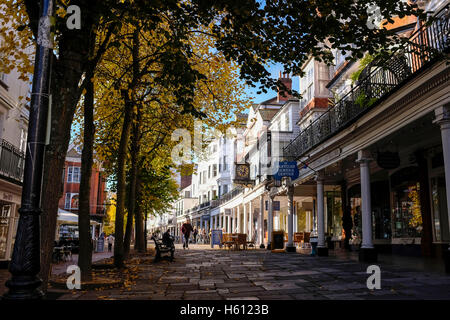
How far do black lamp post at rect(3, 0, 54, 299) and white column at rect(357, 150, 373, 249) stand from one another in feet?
36.0

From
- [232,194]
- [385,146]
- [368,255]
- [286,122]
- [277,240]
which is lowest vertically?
[368,255]

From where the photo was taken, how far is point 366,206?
13.0 meters

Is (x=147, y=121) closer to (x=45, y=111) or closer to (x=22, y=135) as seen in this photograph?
(x=22, y=135)

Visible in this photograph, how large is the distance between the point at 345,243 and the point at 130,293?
1599cm

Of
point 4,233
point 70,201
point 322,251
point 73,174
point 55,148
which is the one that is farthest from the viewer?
point 73,174

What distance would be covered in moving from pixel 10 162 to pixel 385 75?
14.1 meters

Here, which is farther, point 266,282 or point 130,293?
point 266,282

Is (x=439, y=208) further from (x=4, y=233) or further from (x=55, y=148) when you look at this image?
(x=4, y=233)

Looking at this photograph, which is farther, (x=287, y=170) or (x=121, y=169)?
(x=287, y=170)

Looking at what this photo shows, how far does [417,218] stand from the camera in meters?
14.6

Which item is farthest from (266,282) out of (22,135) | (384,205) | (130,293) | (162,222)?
(162,222)

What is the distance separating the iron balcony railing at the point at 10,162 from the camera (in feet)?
48.3

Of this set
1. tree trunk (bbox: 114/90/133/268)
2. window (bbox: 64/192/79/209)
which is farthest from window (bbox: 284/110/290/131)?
window (bbox: 64/192/79/209)

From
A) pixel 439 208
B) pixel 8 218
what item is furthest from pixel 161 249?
pixel 439 208
